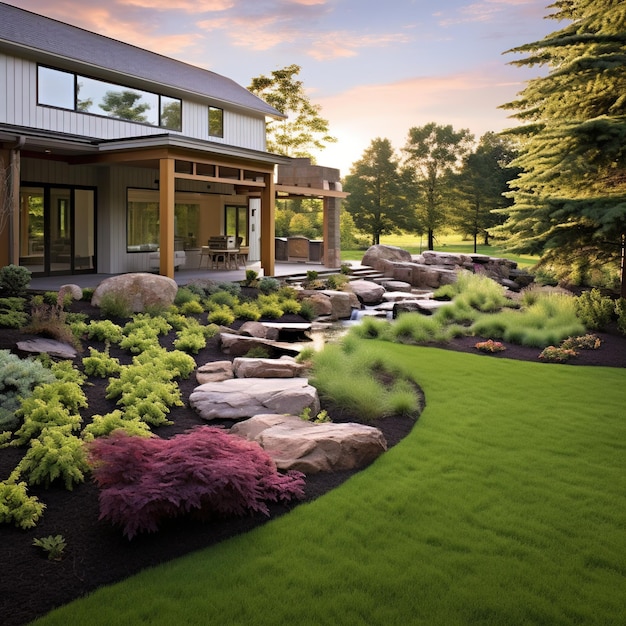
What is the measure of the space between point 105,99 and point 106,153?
2.13 meters

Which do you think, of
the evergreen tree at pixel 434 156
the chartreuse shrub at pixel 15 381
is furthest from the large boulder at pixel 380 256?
the evergreen tree at pixel 434 156

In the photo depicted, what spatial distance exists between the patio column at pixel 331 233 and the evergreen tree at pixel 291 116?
1602 cm

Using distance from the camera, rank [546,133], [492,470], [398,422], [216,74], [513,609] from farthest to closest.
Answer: [216,74] < [546,133] < [398,422] < [492,470] < [513,609]

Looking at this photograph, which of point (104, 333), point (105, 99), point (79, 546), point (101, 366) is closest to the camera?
point (79, 546)

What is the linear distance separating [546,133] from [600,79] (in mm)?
1576

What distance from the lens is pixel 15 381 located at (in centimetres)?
686

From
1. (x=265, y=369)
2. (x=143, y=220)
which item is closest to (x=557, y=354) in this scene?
(x=265, y=369)

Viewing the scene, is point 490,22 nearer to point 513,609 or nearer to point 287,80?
point 513,609

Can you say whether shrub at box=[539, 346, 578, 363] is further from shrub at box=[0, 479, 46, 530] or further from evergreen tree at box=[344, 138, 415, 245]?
evergreen tree at box=[344, 138, 415, 245]

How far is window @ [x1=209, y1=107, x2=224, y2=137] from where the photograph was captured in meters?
21.2

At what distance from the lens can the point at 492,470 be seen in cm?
577

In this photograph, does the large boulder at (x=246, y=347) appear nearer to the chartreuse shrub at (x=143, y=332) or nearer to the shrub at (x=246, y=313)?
the chartreuse shrub at (x=143, y=332)

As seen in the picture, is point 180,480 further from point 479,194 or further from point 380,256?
point 479,194

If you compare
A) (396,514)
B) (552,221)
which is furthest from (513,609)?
(552,221)
